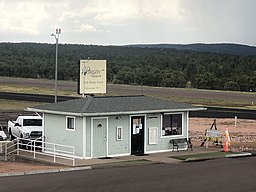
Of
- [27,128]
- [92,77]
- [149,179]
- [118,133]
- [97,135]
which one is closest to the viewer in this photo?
[149,179]

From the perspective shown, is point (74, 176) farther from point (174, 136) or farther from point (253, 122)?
point (253, 122)

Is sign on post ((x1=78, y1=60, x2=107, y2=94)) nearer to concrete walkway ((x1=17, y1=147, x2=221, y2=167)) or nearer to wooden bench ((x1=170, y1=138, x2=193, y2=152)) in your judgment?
wooden bench ((x1=170, y1=138, x2=193, y2=152))

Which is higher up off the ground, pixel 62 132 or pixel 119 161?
pixel 62 132

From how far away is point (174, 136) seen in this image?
29.3 m

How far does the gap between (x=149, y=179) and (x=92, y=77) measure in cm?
1215

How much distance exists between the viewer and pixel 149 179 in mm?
19844

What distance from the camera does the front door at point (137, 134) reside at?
27.6 metres

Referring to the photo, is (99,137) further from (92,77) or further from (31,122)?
(31,122)

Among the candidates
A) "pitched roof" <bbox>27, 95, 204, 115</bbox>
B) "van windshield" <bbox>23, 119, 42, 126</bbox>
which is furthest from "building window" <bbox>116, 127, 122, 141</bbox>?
"van windshield" <bbox>23, 119, 42, 126</bbox>

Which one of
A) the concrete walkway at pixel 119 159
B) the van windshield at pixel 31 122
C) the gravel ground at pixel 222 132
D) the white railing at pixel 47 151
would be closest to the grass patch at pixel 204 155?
the concrete walkway at pixel 119 159

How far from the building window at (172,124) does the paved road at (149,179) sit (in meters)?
5.08

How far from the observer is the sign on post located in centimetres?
3089

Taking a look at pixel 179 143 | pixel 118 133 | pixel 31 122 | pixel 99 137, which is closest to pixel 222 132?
pixel 179 143

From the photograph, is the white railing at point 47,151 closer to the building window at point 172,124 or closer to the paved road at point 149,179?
the paved road at point 149,179
